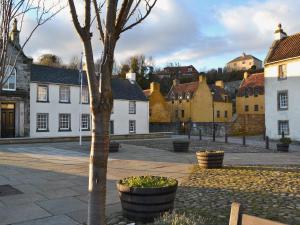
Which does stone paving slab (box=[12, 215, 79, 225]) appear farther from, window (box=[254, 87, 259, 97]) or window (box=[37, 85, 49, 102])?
window (box=[254, 87, 259, 97])

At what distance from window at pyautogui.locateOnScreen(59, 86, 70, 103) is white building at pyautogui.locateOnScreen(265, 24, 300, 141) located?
21.1 m

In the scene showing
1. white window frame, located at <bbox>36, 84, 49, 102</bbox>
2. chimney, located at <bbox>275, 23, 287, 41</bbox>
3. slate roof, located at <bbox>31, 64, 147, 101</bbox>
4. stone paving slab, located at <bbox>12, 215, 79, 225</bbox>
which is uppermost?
chimney, located at <bbox>275, 23, 287, 41</bbox>

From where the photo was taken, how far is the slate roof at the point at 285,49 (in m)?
36.7

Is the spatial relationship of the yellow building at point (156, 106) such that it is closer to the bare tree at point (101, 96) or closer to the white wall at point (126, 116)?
the white wall at point (126, 116)

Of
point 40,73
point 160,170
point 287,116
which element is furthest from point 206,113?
point 160,170

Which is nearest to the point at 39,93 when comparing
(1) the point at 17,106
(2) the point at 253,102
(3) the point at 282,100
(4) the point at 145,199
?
(1) the point at 17,106

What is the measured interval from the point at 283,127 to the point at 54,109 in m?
23.5

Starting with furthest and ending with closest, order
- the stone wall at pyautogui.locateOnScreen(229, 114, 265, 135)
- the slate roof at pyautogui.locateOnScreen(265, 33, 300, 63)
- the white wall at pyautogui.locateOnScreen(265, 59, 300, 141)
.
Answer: the stone wall at pyautogui.locateOnScreen(229, 114, 265, 135) < the slate roof at pyautogui.locateOnScreen(265, 33, 300, 63) < the white wall at pyautogui.locateOnScreen(265, 59, 300, 141)

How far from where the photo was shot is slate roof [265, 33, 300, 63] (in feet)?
120

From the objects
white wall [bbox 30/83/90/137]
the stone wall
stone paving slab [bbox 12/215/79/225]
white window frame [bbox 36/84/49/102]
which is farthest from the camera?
the stone wall

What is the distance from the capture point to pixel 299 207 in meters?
7.84

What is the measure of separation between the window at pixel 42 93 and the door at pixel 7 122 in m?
3.37

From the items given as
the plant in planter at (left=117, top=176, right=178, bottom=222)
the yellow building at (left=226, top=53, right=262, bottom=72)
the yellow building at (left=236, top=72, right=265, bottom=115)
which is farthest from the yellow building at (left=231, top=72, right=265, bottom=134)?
the yellow building at (left=226, top=53, right=262, bottom=72)

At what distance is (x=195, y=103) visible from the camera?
203ft
